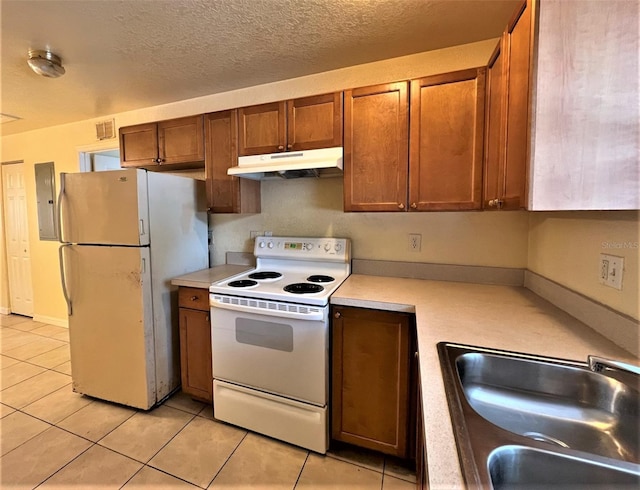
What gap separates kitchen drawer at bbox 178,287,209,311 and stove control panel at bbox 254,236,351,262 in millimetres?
539

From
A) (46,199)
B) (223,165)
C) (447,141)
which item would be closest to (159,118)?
(223,165)

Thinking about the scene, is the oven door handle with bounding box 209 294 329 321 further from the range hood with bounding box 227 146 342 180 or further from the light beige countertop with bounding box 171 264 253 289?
the range hood with bounding box 227 146 342 180

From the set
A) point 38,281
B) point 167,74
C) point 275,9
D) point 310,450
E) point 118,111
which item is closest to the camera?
point 275,9

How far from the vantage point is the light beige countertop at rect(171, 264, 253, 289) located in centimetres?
204

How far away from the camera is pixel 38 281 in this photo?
12.2 feet

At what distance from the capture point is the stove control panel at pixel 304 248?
7.07 ft

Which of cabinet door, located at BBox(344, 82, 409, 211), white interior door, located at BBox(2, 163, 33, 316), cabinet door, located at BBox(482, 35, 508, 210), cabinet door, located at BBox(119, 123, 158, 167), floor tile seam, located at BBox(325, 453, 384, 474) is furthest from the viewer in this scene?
white interior door, located at BBox(2, 163, 33, 316)

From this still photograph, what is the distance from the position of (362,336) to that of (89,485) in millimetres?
1642

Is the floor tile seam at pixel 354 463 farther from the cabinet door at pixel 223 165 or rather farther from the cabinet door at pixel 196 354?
the cabinet door at pixel 223 165

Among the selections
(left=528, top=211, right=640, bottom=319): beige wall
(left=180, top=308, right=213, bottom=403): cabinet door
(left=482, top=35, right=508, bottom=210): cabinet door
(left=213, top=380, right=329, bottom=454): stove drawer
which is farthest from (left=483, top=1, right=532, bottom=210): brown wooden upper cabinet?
(left=180, top=308, right=213, bottom=403): cabinet door

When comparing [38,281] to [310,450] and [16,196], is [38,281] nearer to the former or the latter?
[16,196]

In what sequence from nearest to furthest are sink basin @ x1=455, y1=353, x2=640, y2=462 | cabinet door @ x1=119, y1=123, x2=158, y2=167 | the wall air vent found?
sink basin @ x1=455, y1=353, x2=640, y2=462 → cabinet door @ x1=119, y1=123, x2=158, y2=167 → the wall air vent

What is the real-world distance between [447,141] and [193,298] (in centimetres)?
195

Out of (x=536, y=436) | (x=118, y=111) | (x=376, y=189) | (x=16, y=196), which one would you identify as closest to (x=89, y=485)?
(x=536, y=436)
